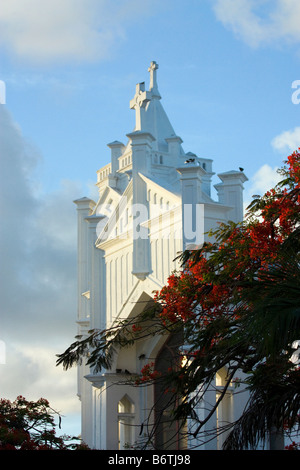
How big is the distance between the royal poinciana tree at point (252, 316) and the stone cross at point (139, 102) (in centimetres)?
1527

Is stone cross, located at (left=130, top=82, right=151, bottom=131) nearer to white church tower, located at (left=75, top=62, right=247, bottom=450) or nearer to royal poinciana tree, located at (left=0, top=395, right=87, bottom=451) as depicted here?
white church tower, located at (left=75, top=62, right=247, bottom=450)

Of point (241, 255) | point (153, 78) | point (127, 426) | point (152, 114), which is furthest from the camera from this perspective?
point (153, 78)

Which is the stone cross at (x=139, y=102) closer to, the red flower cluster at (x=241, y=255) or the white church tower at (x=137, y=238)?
the white church tower at (x=137, y=238)

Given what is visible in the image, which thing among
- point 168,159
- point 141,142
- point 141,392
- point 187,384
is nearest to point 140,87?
point 168,159

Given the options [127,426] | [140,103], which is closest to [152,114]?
[140,103]

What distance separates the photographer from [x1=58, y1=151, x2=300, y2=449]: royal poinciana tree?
7.97 meters

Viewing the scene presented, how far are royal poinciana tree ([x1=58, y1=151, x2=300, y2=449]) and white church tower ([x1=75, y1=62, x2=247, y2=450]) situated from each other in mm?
7748

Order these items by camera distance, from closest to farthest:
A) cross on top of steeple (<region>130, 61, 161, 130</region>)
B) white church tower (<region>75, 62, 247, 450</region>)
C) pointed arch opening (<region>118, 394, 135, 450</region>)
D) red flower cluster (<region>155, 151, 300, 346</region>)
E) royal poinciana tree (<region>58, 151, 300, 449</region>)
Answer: royal poinciana tree (<region>58, 151, 300, 449</region>), red flower cluster (<region>155, 151, 300, 346</region>), white church tower (<region>75, 62, 247, 450</region>), pointed arch opening (<region>118, 394, 135, 450</region>), cross on top of steeple (<region>130, 61, 161, 130</region>)

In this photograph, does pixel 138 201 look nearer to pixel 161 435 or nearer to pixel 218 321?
pixel 161 435

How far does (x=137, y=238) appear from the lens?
23672mm

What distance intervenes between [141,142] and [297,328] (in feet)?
54.6

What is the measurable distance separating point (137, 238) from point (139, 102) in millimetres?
6814

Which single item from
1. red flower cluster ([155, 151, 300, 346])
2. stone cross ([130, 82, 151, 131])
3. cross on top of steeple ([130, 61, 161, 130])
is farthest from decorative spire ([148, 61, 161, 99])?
red flower cluster ([155, 151, 300, 346])

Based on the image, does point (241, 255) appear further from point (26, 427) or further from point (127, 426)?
point (127, 426)
